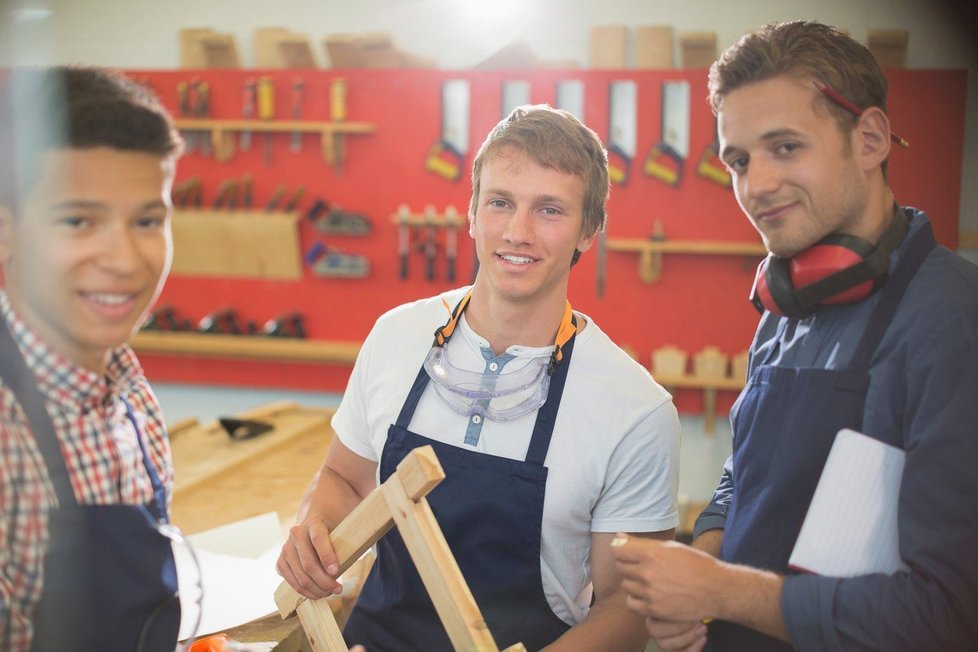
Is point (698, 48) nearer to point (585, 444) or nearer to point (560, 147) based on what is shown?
point (560, 147)

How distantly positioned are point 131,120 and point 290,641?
4.00ft

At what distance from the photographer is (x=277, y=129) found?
521 cm

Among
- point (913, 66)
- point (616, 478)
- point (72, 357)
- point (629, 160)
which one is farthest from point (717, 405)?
point (72, 357)

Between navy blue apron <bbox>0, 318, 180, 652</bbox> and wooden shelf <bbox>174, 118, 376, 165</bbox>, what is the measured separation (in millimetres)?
4320

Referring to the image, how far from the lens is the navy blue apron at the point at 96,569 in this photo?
0.90 m

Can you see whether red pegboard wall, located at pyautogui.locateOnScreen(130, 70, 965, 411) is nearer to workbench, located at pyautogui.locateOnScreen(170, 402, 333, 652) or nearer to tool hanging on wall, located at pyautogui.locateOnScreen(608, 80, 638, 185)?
tool hanging on wall, located at pyautogui.locateOnScreen(608, 80, 638, 185)

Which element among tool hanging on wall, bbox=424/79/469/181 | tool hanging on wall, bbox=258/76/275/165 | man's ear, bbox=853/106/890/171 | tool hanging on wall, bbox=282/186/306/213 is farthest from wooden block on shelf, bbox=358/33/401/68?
man's ear, bbox=853/106/890/171

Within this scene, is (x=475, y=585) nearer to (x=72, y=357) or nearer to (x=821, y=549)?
(x=821, y=549)

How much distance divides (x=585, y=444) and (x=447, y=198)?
11.8 ft

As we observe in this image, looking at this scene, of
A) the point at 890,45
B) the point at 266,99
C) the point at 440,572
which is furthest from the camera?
the point at 266,99

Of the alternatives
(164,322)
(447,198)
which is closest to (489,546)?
(447,198)

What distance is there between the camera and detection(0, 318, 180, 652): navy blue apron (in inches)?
35.2

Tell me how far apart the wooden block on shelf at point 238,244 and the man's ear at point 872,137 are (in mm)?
4209

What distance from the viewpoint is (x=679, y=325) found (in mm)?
5004
